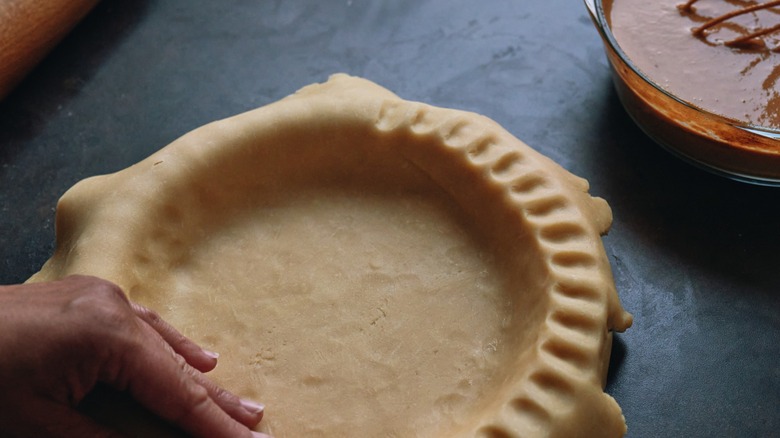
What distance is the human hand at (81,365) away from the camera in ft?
3.77

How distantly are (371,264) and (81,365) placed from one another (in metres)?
0.62

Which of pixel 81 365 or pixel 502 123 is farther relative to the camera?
pixel 502 123

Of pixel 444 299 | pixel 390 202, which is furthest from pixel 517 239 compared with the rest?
pixel 390 202

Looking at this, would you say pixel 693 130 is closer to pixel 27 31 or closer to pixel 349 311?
pixel 349 311

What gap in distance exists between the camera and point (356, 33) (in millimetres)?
2262

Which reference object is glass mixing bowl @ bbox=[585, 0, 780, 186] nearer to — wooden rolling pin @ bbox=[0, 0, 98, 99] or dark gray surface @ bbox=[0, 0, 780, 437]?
dark gray surface @ bbox=[0, 0, 780, 437]

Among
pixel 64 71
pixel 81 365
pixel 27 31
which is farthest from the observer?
pixel 64 71

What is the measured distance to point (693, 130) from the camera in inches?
67.8

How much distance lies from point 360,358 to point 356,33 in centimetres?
118

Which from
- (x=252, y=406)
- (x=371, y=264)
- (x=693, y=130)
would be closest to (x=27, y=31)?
(x=371, y=264)

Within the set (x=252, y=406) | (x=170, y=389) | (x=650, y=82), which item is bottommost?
(x=252, y=406)

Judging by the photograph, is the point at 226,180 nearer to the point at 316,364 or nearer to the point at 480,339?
the point at 316,364

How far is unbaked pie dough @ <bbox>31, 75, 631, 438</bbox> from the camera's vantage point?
136 centimetres

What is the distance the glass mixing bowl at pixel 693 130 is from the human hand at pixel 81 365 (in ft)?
3.88
